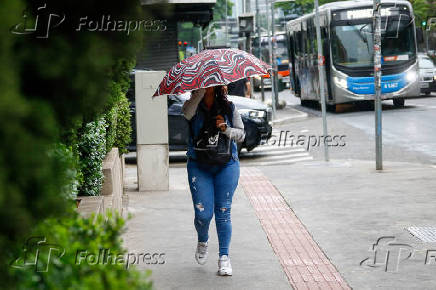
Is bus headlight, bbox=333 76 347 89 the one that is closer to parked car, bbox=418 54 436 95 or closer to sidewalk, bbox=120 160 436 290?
parked car, bbox=418 54 436 95

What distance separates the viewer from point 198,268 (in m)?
7.06

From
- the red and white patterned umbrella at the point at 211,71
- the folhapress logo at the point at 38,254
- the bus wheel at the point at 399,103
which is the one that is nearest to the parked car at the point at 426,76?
the bus wheel at the point at 399,103

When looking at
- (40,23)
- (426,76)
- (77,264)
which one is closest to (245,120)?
(77,264)

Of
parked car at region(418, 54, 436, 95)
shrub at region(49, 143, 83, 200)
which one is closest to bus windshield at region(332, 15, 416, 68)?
parked car at region(418, 54, 436, 95)

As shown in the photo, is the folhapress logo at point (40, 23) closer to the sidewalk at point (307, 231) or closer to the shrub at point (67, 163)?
the shrub at point (67, 163)

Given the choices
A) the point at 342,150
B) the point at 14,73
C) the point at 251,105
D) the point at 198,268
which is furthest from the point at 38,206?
the point at 342,150

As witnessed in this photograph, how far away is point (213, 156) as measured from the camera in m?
6.79

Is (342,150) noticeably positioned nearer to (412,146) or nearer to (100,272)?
(412,146)

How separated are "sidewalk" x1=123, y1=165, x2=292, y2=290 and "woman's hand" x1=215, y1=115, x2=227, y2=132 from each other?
1187 mm

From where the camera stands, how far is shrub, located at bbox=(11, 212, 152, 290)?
2873 mm

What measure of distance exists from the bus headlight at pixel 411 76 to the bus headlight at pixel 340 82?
211 centimetres

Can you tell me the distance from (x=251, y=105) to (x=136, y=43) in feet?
48.0

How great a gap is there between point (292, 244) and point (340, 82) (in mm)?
20734

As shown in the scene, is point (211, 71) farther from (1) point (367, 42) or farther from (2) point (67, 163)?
(1) point (367, 42)
